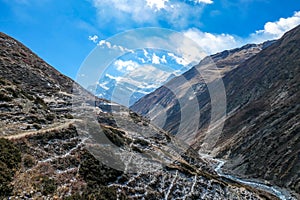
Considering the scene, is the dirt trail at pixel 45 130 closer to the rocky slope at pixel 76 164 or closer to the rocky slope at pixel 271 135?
the rocky slope at pixel 76 164

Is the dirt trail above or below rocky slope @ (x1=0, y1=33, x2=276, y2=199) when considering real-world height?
above

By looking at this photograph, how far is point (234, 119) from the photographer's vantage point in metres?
168

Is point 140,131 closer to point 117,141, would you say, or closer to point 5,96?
point 117,141

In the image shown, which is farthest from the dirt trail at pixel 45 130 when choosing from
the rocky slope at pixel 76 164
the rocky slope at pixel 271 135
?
the rocky slope at pixel 271 135

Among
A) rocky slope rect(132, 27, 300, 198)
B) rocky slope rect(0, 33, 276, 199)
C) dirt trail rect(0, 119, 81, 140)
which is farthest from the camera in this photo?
rocky slope rect(132, 27, 300, 198)

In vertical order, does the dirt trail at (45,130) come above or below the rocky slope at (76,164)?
above

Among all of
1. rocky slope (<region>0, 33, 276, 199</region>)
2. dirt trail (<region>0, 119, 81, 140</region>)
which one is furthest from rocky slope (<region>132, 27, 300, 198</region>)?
dirt trail (<region>0, 119, 81, 140</region>)

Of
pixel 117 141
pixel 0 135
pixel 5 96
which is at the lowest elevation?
pixel 117 141

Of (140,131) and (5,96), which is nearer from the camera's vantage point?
(5,96)

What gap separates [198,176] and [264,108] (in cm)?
11247

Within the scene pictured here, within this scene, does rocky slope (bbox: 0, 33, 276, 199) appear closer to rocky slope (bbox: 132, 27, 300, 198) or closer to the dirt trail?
the dirt trail

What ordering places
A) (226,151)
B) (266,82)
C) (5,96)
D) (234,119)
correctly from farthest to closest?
(266,82) → (234,119) → (226,151) → (5,96)

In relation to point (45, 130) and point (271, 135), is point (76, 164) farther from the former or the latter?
point (271, 135)

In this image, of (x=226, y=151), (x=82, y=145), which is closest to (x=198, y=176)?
(x=82, y=145)
